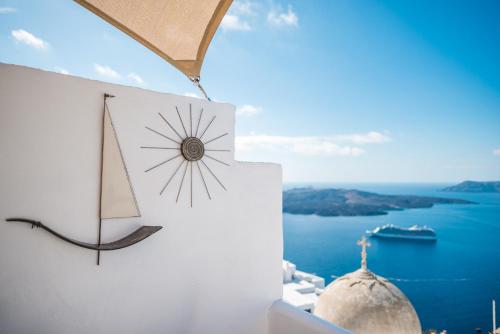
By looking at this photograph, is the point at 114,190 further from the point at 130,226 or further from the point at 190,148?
the point at 190,148

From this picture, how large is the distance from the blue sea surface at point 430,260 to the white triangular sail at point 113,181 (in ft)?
87.1

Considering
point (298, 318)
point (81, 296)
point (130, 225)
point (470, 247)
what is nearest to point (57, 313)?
point (81, 296)

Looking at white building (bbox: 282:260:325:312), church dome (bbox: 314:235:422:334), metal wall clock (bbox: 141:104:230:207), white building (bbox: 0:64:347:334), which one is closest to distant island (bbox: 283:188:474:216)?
white building (bbox: 282:260:325:312)

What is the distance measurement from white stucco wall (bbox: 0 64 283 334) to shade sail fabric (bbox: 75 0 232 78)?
41 centimetres

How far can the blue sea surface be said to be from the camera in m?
24.9

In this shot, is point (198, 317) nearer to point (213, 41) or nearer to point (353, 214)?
point (213, 41)

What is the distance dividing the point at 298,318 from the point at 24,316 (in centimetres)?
180

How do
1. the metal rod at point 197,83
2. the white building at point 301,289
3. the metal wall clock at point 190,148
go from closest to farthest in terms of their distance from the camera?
1. the metal wall clock at point 190,148
2. the metal rod at point 197,83
3. the white building at point 301,289

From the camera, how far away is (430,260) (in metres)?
35.7

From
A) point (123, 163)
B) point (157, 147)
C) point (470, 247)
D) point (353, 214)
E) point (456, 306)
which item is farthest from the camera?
point (353, 214)

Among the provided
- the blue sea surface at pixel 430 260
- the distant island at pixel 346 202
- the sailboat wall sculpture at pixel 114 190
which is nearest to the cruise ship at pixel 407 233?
the blue sea surface at pixel 430 260

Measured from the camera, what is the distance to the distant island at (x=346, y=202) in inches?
2643

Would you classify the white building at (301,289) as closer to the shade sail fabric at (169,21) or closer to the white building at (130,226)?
the white building at (130,226)

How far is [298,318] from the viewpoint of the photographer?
A: 7.75 feet
